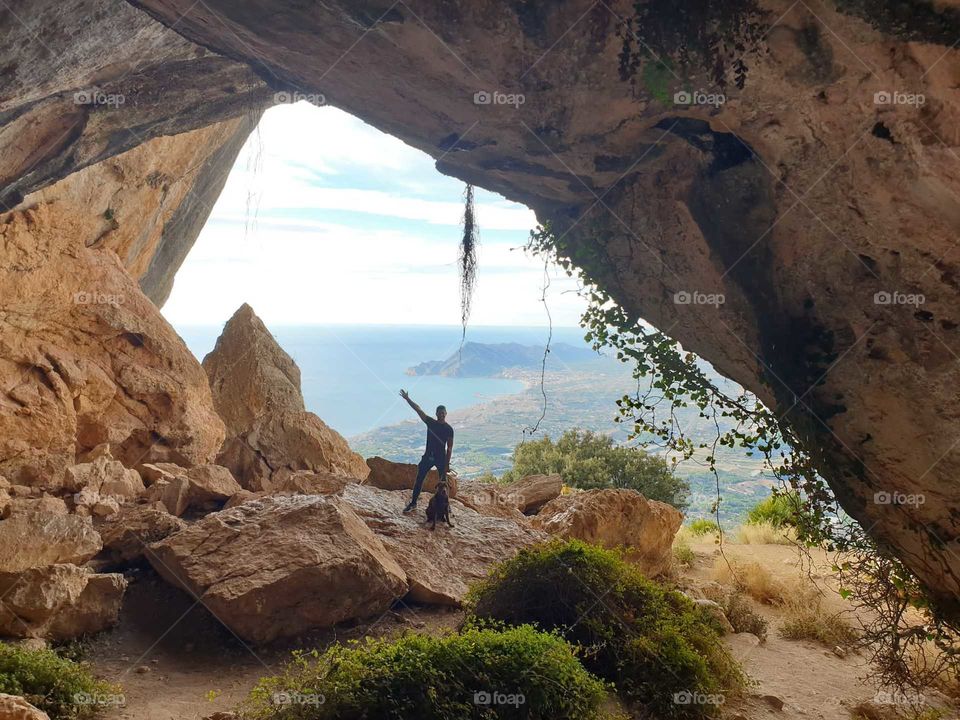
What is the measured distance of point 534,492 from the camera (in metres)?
16.6

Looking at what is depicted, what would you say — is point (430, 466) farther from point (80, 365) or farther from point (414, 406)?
point (80, 365)

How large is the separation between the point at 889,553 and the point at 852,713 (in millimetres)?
3435

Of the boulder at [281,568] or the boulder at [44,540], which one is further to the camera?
the boulder at [281,568]

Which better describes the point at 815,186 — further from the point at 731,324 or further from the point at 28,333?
the point at 28,333

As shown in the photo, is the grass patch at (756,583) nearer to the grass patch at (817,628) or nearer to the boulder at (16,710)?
the grass patch at (817,628)

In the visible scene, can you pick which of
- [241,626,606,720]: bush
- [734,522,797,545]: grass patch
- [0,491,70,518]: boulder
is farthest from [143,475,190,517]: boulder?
[734,522,797,545]: grass patch

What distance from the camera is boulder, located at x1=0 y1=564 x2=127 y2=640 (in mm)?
7641

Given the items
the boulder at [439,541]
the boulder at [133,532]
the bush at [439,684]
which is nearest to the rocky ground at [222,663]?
the boulder at [439,541]

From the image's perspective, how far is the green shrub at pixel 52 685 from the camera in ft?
20.7

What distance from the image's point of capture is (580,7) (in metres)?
5.84

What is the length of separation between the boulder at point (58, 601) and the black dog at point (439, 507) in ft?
15.1

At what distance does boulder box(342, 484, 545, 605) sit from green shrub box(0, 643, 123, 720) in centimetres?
422

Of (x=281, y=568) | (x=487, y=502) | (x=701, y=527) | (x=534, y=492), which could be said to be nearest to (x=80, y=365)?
(x=281, y=568)

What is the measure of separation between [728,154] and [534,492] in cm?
1132
